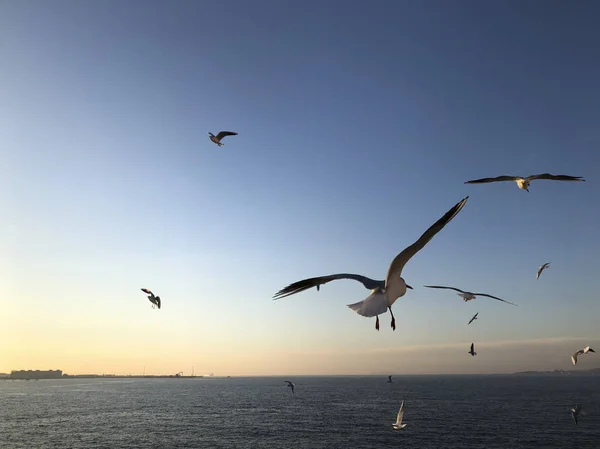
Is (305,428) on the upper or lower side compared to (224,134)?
lower

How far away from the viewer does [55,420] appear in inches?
2933

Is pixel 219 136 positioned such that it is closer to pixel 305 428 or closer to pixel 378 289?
pixel 378 289

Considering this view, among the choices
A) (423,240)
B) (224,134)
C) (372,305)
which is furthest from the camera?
(224,134)

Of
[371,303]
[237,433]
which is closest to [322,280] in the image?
[371,303]

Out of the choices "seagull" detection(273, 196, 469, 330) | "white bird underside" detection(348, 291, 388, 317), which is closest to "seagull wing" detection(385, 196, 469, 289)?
"seagull" detection(273, 196, 469, 330)

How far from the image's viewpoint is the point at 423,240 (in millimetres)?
5605

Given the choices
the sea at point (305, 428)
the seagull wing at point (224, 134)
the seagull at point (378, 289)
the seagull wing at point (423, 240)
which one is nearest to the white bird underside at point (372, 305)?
the seagull at point (378, 289)

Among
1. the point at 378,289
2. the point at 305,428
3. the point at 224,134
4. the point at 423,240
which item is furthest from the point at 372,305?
the point at 305,428

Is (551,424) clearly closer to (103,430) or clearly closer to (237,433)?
(237,433)

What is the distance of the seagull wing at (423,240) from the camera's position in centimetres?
541

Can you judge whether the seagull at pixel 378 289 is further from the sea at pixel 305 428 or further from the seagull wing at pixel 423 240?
the sea at pixel 305 428

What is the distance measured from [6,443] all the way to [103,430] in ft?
39.2

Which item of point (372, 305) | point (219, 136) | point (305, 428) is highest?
point (219, 136)

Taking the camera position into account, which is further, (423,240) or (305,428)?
(305,428)
